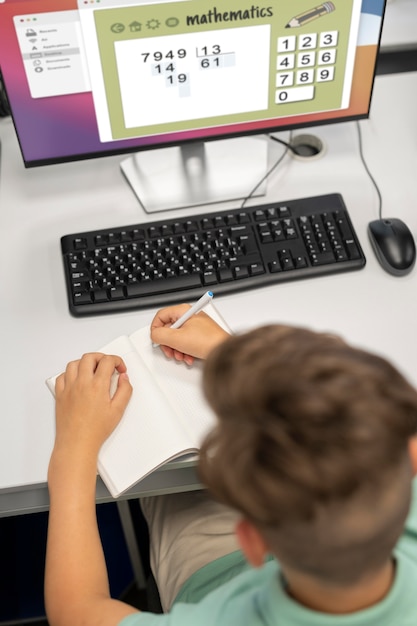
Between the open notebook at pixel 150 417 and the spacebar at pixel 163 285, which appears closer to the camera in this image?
the open notebook at pixel 150 417

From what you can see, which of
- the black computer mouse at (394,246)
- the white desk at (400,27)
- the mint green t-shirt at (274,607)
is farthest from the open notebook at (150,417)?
the white desk at (400,27)

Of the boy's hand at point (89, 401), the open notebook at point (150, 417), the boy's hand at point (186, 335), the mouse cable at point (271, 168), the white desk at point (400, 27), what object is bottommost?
the open notebook at point (150, 417)

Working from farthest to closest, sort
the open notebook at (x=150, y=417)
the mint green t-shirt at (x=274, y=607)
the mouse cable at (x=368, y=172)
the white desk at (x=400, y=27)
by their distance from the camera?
the white desk at (x=400, y=27) → the mouse cable at (x=368, y=172) → the open notebook at (x=150, y=417) → the mint green t-shirt at (x=274, y=607)

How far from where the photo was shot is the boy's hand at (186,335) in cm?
→ 92

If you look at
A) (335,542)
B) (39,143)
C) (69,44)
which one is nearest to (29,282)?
(39,143)

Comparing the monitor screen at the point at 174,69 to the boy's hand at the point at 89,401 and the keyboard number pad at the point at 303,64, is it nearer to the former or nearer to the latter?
the keyboard number pad at the point at 303,64

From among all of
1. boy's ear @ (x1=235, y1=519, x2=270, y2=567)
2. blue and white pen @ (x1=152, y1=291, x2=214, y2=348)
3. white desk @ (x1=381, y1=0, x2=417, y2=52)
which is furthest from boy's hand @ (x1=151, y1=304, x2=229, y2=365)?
white desk @ (x1=381, y1=0, x2=417, y2=52)

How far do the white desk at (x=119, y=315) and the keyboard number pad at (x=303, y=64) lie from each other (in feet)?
0.49

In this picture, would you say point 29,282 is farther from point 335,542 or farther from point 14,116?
point 335,542

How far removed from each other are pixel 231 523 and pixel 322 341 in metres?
0.50

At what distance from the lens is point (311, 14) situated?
3.30 ft

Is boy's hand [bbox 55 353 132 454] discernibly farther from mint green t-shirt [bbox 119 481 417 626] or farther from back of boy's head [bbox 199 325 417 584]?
back of boy's head [bbox 199 325 417 584]

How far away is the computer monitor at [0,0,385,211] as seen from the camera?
3.18 ft

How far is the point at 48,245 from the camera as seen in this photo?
1.11m
